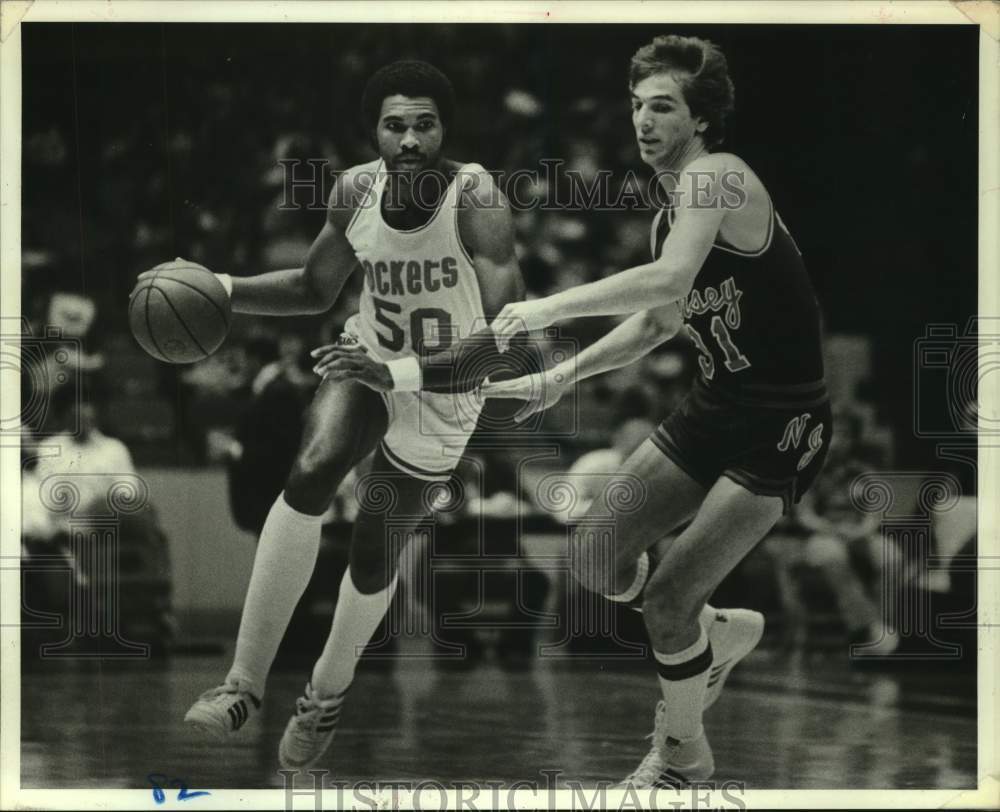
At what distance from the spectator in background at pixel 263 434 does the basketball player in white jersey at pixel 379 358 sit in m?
0.06

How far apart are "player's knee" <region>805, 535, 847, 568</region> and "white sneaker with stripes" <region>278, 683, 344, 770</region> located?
1.90 meters

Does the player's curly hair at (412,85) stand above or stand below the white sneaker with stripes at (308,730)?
above

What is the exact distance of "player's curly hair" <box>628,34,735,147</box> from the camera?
5465mm

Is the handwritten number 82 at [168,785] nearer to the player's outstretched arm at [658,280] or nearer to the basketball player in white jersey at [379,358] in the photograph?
the basketball player in white jersey at [379,358]

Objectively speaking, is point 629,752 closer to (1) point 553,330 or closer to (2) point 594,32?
(1) point 553,330

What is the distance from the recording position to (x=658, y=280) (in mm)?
5422

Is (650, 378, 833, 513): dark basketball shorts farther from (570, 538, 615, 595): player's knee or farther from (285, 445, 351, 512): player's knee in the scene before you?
(285, 445, 351, 512): player's knee

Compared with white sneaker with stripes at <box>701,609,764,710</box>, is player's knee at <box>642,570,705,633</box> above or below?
above

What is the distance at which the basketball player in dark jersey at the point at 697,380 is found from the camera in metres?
5.42

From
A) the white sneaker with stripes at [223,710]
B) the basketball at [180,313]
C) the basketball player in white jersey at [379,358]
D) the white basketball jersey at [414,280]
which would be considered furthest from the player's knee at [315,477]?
the white sneaker with stripes at [223,710]

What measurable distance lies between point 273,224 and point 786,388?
2063mm

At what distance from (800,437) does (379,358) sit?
164cm

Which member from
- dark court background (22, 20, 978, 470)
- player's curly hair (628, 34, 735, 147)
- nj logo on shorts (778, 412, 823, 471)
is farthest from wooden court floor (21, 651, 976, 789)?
player's curly hair (628, 34, 735, 147)

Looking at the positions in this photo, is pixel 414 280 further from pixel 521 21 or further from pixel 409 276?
pixel 521 21
